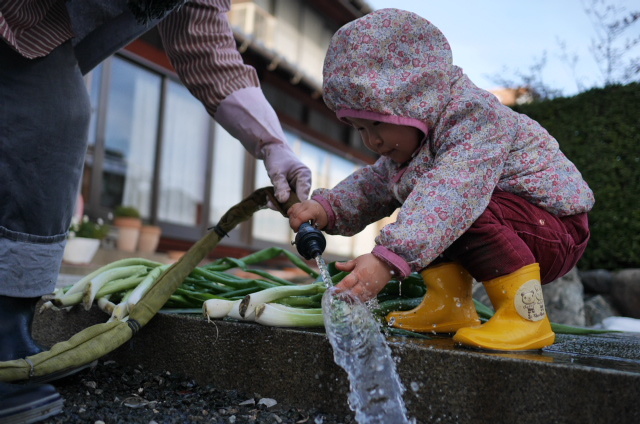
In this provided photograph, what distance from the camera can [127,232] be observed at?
656 centimetres

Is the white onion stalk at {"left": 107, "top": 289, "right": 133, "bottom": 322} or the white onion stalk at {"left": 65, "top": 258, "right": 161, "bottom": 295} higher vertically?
the white onion stalk at {"left": 65, "top": 258, "right": 161, "bottom": 295}

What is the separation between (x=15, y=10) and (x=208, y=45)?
74 cm

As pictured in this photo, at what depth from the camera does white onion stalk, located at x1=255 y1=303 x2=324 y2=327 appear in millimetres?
1665

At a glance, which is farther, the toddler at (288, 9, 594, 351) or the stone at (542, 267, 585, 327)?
the stone at (542, 267, 585, 327)

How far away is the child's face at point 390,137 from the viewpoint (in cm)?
176

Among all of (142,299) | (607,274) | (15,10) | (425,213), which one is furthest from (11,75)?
(607,274)

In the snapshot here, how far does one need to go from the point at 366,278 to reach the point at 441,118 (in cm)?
55

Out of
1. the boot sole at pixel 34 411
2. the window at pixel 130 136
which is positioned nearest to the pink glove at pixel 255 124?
the boot sole at pixel 34 411

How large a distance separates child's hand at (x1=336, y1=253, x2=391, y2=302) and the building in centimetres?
550

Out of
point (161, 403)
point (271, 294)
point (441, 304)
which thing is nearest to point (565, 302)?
point (441, 304)

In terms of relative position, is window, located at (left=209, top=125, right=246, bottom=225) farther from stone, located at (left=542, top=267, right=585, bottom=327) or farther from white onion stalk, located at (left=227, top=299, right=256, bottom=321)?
white onion stalk, located at (left=227, top=299, right=256, bottom=321)

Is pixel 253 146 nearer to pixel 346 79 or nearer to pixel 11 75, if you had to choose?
pixel 346 79

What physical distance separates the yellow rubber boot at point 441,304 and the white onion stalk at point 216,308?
1.58 ft

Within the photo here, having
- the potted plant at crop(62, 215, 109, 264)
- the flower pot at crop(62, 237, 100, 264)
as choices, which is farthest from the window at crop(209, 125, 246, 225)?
the flower pot at crop(62, 237, 100, 264)
